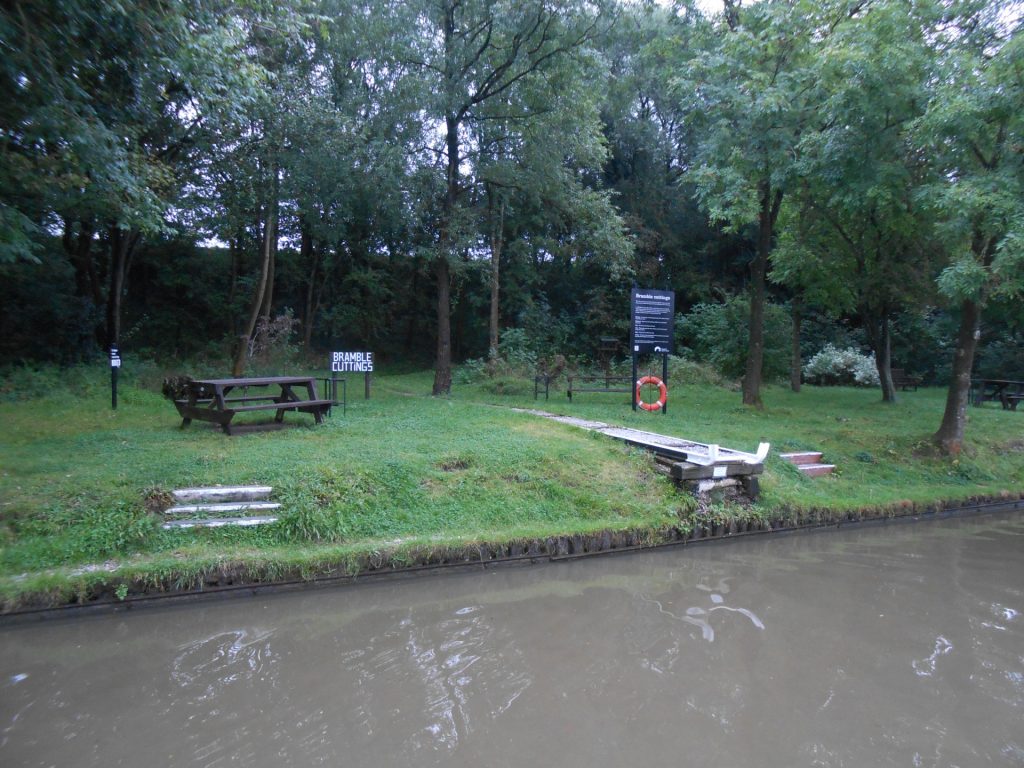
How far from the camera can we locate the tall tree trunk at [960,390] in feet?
36.4

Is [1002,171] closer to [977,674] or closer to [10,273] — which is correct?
[977,674]

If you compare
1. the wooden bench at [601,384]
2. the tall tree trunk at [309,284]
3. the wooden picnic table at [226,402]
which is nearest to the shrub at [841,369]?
the wooden bench at [601,384]

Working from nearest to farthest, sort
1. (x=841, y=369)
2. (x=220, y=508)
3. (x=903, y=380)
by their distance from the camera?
1. (x=220, y=508)
2. (x=903, y=380)
3. (x=841, y=369)

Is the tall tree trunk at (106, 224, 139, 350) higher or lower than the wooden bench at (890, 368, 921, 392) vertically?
higher

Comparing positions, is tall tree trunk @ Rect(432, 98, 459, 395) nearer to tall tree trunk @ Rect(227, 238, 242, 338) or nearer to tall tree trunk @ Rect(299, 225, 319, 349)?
tall tree trunk @ Rect(299, 225, 319, 349)

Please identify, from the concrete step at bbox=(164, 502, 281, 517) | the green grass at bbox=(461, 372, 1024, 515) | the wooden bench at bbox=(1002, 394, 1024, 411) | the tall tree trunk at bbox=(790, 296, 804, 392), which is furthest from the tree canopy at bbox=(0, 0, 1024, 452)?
the concrete step at bbox=(164, 502, 281, 517)

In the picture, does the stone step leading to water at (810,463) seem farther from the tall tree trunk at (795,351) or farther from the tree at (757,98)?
the tall tree trunk at (795,351)

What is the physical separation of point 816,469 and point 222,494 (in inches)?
321

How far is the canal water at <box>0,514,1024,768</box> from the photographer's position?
3.94m

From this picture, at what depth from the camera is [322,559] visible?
250 inches

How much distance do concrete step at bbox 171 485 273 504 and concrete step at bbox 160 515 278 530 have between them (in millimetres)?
310

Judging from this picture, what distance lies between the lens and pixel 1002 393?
17.6 metres

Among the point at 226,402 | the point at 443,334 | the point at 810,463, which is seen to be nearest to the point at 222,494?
the point at 226,402

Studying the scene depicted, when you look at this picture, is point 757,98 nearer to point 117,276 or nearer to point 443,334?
point 443,334
